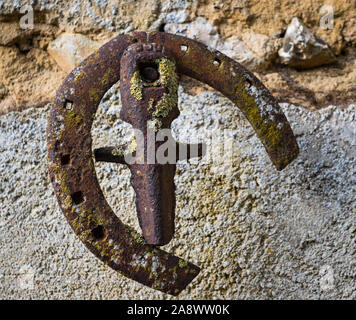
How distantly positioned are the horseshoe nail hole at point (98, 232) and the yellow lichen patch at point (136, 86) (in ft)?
0.55

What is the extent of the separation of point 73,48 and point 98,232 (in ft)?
1.36

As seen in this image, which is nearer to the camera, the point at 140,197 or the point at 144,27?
the point at 140,197

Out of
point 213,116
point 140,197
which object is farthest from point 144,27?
point 140,197

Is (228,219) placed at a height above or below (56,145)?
below

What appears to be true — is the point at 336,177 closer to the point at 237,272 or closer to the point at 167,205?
the point at 237,272

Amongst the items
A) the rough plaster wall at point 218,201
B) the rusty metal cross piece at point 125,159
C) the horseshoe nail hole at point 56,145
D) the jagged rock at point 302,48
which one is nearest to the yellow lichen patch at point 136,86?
the rusty metal cross piece at point 125,159

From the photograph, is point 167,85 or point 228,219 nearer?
point 167,85

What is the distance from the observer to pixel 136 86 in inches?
21.7

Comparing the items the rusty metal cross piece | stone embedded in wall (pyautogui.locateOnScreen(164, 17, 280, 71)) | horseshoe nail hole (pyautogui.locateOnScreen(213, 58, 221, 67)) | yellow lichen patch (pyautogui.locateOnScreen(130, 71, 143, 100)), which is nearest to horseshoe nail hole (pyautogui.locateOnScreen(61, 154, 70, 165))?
the rusty metal cross piece

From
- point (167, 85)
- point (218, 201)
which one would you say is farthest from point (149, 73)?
point (218, 201)

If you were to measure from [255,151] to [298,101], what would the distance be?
12cm

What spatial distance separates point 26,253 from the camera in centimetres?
78

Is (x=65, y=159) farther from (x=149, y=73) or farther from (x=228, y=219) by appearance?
(x=228, y=219)

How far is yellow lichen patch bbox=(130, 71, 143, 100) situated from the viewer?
55 cm
